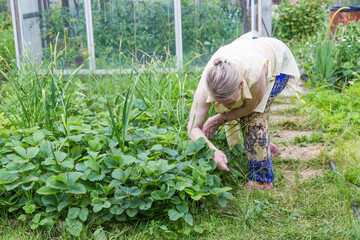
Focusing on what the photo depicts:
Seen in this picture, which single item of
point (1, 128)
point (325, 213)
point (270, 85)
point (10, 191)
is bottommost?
point (325, 213)

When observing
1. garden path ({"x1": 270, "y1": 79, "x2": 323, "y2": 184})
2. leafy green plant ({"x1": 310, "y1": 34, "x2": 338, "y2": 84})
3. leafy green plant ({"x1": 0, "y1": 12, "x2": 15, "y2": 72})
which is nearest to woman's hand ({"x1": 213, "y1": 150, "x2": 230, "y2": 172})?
garden path ({"x1": 270, "y1": 79, "x2": 323, "y2": 184})

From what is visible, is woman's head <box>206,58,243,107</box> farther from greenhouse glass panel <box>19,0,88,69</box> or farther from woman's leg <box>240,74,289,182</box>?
greenhouse glass panel <box>19,0,88,69</box>

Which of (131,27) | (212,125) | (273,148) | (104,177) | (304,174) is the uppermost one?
(131,27)

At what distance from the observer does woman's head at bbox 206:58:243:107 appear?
7.16 feet

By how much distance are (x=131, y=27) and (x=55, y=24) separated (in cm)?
116

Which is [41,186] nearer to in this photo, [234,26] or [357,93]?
[357,93]

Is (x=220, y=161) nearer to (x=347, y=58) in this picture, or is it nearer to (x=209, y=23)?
(x=347, y=58)

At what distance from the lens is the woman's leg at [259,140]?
2.72 meters

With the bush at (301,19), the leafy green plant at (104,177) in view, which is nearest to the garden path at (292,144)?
the leafy green plant at (104,177)

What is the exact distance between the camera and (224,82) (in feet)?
7.14

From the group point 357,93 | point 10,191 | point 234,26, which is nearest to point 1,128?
point 10,191

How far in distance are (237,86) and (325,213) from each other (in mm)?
958

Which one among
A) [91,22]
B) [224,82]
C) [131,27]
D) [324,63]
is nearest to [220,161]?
[224,82]

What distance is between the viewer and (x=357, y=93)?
14.6 ft
